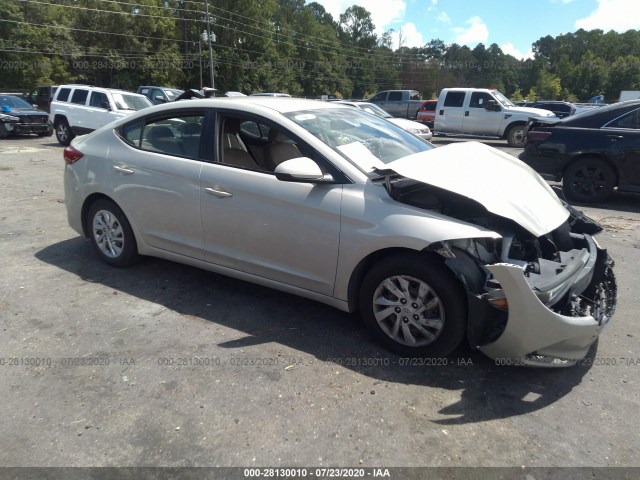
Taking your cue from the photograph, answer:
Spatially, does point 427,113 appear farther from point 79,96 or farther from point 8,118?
point 8,118

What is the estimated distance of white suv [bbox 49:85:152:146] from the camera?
48.8ft

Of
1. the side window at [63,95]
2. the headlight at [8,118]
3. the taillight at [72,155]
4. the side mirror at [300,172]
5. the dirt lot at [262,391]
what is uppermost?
the side window at [63,95]

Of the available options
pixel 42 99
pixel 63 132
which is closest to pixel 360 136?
pixel 63 132

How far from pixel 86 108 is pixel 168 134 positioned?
1301 centimetres

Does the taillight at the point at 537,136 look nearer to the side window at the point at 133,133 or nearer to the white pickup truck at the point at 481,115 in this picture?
the side window at the point at 133,133

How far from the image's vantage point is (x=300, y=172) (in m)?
3.20

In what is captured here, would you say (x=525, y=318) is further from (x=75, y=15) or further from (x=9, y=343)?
(x=75, y=15)

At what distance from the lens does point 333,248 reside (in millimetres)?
3260

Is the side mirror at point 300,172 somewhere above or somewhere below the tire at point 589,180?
above

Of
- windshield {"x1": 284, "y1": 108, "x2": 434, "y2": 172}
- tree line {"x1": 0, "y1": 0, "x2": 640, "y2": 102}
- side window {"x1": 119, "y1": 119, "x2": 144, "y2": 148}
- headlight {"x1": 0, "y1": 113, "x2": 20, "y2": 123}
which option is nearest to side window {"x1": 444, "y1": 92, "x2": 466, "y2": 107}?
windshield {"x1": 284, "y1": 108, "x2": 434, "y2": 172}

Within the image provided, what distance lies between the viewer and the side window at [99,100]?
1493 cm

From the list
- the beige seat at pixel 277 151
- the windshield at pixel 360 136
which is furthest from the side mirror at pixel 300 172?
the beige seat at pixel 277 151

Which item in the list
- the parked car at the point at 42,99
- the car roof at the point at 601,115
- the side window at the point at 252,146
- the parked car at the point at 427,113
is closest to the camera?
the side window at the point at 252,146

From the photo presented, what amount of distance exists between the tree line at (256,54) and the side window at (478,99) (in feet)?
100
